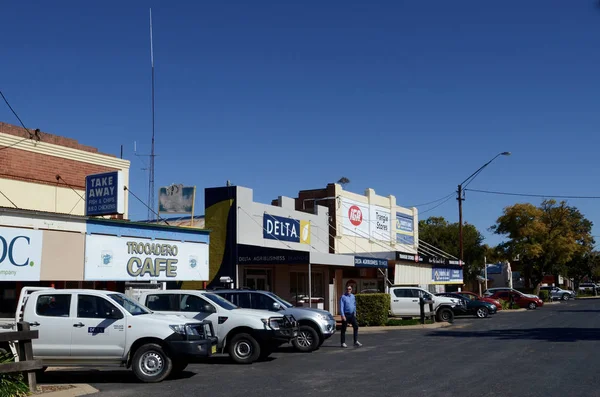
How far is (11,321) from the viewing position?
40.1 feet

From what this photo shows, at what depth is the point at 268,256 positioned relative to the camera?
88.4 ft

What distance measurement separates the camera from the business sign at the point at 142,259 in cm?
2070

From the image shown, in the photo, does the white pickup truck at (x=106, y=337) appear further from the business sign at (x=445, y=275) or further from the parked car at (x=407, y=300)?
the business sign at (x=445, y=275)

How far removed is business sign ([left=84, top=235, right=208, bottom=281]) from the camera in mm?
20703

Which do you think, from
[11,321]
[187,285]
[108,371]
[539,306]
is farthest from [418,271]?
[11,321]

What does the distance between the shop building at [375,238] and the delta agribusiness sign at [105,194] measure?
52.0ft

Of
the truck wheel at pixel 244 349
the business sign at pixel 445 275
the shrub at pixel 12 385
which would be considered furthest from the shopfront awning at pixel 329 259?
the shrub at pixel 12 385

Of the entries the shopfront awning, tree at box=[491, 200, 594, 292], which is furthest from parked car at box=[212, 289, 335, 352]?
tree at box=[491, 200, 594, 292]

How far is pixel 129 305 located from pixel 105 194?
36.1 ft

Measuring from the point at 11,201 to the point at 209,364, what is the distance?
12019mm

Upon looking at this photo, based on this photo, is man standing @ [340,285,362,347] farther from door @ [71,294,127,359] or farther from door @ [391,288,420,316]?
door @ [391,288,420,316]

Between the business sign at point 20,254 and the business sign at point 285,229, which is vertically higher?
the business sign at point 285,229

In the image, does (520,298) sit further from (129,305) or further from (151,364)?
(151,364)

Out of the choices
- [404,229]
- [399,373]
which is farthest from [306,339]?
[404,229]
